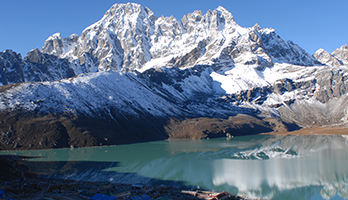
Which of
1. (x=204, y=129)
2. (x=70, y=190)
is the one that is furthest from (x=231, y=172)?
(x=204, y=129)

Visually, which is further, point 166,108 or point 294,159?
point 166,108

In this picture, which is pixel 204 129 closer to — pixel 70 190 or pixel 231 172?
pixel 231 172

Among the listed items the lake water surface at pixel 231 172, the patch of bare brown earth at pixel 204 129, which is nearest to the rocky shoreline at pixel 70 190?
the lake water surface at pixel 231 172

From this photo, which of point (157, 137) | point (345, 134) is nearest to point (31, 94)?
point (157, 137)

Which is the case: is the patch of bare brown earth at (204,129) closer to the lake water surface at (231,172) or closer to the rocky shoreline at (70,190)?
the lake water surface at (231,172)

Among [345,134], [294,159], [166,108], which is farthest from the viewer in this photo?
[166,108]

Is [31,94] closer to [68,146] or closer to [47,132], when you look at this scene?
[47,132]

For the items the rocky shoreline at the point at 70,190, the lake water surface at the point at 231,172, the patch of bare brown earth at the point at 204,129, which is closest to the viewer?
the rocky shoreline at the point at 70,190

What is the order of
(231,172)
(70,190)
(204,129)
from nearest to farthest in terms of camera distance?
(70,190)
(231,172)
(204,129)

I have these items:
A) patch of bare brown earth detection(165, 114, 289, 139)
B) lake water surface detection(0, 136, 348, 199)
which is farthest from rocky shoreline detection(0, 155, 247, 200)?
patch of bare brown earth detection(165, 114, 289, 139)
